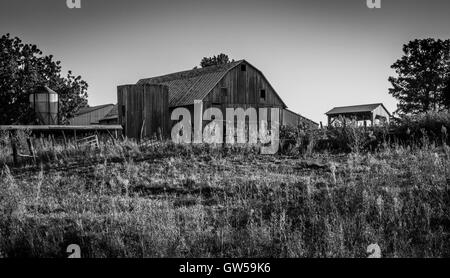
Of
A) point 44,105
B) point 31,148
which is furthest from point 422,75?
point 31,148

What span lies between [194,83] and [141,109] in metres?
12.7

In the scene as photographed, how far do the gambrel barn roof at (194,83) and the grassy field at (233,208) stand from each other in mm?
19938

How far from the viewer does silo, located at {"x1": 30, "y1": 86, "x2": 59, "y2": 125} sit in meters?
24.3

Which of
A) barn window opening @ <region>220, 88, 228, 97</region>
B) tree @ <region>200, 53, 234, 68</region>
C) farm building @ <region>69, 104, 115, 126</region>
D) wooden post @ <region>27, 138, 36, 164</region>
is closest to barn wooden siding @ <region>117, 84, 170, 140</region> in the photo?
wooden post @ <region>27, 138, 36, 164</region>

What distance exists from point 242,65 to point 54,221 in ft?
88.9

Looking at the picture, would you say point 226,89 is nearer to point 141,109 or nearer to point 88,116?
point 141,109

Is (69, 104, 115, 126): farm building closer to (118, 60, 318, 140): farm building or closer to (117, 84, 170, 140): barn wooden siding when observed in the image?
(118, 60, 318, 140): farm building

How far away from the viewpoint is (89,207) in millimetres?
6684

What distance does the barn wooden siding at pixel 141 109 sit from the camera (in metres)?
19.1

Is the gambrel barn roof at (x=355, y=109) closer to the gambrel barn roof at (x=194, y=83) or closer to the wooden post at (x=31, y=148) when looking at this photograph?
the gambrel barn roof at (x=194, y=83)

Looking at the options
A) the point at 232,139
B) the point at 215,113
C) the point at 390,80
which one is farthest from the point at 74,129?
the point at 390,80

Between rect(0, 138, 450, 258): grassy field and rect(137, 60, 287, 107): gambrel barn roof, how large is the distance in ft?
65.4

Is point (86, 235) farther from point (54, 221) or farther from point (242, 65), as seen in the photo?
point (242, 65)

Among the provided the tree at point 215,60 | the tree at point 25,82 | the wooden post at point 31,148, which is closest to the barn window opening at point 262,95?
the tree at point 25,82
